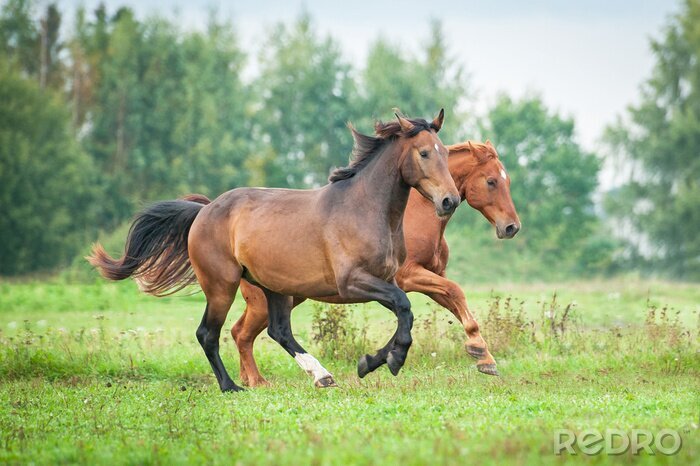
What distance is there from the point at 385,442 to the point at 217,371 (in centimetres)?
431

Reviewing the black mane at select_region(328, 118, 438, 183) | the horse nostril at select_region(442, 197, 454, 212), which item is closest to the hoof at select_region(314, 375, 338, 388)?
the black mane at select_region(328, 118, 438, 183)

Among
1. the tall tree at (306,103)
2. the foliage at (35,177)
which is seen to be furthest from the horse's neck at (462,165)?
the tall tree at (306,103)

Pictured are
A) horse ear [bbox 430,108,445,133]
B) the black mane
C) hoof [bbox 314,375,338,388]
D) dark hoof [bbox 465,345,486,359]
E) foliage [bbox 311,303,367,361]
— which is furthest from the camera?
foliage [bbox 311,303,367,361]

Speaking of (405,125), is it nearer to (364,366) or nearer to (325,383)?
(364,366)

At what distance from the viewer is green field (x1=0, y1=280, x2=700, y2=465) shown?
6.25m

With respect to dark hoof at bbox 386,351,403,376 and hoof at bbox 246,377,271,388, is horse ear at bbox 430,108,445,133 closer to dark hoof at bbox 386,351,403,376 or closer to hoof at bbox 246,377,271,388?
dark hoof at bbox 386,351,403,376

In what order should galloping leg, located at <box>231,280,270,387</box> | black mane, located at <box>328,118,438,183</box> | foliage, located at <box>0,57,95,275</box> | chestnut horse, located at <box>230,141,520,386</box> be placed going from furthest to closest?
foliage, located at <box>0,57,95,275</box> → galloping leg, located at <box>231,280,270,387</box> → chestnut horse, located at <box>230,141,520,386</box> → black mane, located at <box>328,118,438,183</box>

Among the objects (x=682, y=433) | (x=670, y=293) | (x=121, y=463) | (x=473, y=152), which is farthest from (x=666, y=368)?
(x=670, y=293)

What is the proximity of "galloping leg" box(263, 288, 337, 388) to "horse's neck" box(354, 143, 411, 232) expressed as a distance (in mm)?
1748

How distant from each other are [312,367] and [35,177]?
33578 millimetres

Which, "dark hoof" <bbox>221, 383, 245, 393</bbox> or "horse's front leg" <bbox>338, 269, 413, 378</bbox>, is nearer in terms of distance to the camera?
"horse's front leg" <bbox>338, 269, 413, 378</bbox>

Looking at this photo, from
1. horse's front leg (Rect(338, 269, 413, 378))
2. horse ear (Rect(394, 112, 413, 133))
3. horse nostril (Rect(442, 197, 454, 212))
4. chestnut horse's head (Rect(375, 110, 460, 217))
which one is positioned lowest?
horse's front leg (Rect(338, 269, 413, 378))

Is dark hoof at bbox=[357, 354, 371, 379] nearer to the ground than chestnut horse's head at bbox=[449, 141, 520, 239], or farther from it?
nearer to the ground

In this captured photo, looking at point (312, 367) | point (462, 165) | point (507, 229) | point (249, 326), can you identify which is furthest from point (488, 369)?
point (249, 326)
